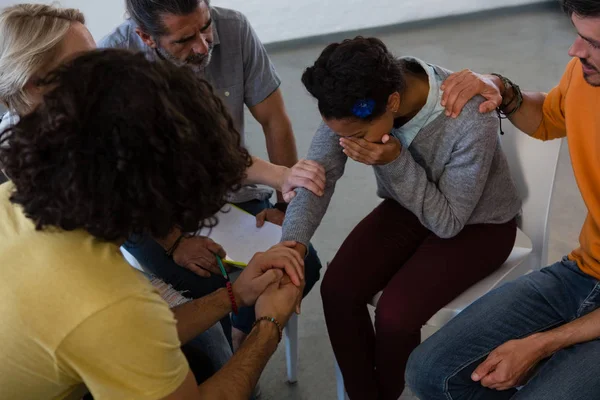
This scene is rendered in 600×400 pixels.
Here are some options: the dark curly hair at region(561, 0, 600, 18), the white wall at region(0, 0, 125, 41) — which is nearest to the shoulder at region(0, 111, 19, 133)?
the dark curly hair at region(561, 0, 600, 18)

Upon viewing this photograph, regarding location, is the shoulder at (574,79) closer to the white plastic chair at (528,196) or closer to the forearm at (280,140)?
the white plastic chair at (528,196)

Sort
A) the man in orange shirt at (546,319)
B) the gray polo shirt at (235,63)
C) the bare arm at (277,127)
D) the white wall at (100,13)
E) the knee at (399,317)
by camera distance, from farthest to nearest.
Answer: the white wall at (100,13) → the bare arm at (277,127) → the gray polo shirt at (235,63) → the knee at (399,317) → the man in orange shirt at (546,319)

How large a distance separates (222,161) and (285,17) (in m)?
3.57

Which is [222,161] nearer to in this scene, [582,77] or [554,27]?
[582,77]

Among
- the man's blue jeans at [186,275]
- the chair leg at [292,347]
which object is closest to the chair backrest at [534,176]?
the man's blue jeans at [186,275]

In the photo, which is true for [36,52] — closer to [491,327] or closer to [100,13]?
[491,327]

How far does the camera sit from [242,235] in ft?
5.58

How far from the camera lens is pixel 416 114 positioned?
1496 mm

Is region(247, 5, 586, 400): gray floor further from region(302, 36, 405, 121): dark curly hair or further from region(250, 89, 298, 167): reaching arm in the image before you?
region(302, 36, 405, 121): dark curly hair

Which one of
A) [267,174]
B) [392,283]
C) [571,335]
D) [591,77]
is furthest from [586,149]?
[267,174]

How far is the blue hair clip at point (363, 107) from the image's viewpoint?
1377 millimetres

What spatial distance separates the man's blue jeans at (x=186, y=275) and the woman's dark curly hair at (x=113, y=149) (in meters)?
0.70

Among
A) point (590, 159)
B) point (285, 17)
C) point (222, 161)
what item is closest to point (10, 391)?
point (222, 161)

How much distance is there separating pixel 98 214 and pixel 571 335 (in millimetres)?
931
